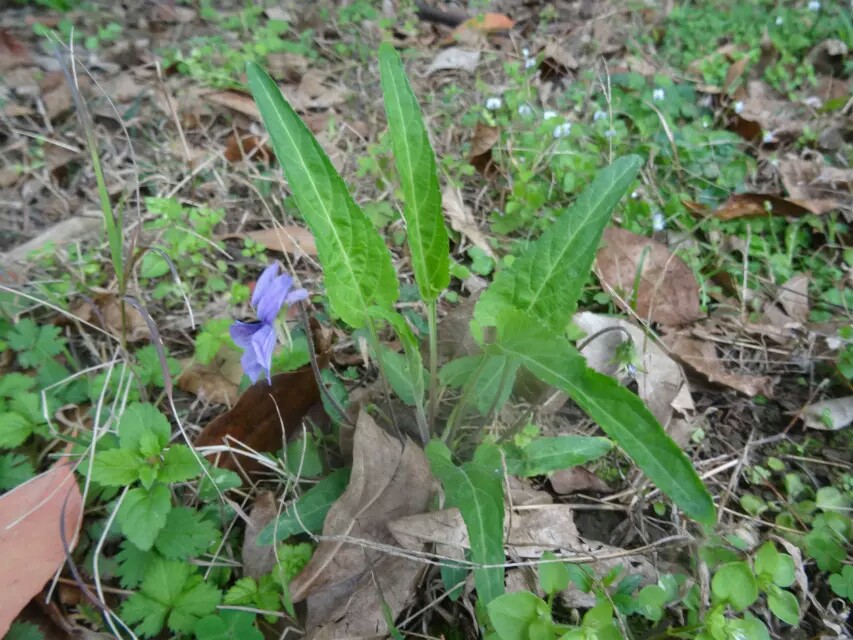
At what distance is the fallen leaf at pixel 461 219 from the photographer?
2.43m

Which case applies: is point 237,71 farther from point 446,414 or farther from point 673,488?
point 673,488

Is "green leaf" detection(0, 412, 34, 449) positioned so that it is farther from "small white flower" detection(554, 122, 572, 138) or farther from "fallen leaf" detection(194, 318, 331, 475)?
"small white flower" detection(554, 122, 572, 138)

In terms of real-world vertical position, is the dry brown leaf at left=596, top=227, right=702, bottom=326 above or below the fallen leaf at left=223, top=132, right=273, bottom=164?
below

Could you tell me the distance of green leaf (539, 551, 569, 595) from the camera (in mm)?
1259

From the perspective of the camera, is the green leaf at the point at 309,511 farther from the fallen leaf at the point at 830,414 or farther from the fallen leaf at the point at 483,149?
the fallen leaf at the point at 483,149

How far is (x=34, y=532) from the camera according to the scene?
1.48 metres

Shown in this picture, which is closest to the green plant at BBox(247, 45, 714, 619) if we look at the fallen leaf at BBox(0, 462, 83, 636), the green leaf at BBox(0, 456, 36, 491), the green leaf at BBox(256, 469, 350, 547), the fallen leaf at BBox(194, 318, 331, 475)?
the green leaf at BBox(256, 469, 350, 547)

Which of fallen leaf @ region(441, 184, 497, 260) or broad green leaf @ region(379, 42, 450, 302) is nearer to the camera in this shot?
broad green leaf @ region(379, 42, 450, 302)

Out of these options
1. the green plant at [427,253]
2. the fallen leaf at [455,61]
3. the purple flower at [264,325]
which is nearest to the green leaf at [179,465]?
the purple flower at [264,325]

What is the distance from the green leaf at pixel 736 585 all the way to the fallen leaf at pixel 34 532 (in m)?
1.46

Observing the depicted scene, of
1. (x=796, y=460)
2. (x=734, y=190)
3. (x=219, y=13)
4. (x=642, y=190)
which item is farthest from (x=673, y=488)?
(x=219, y=13)

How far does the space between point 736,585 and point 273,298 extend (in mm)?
1139

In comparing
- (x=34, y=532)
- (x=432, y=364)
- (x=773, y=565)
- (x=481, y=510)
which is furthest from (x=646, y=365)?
(x=34, y=532)

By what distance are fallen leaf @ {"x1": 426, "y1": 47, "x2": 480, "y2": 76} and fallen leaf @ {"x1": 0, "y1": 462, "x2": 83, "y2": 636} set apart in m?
2.85
